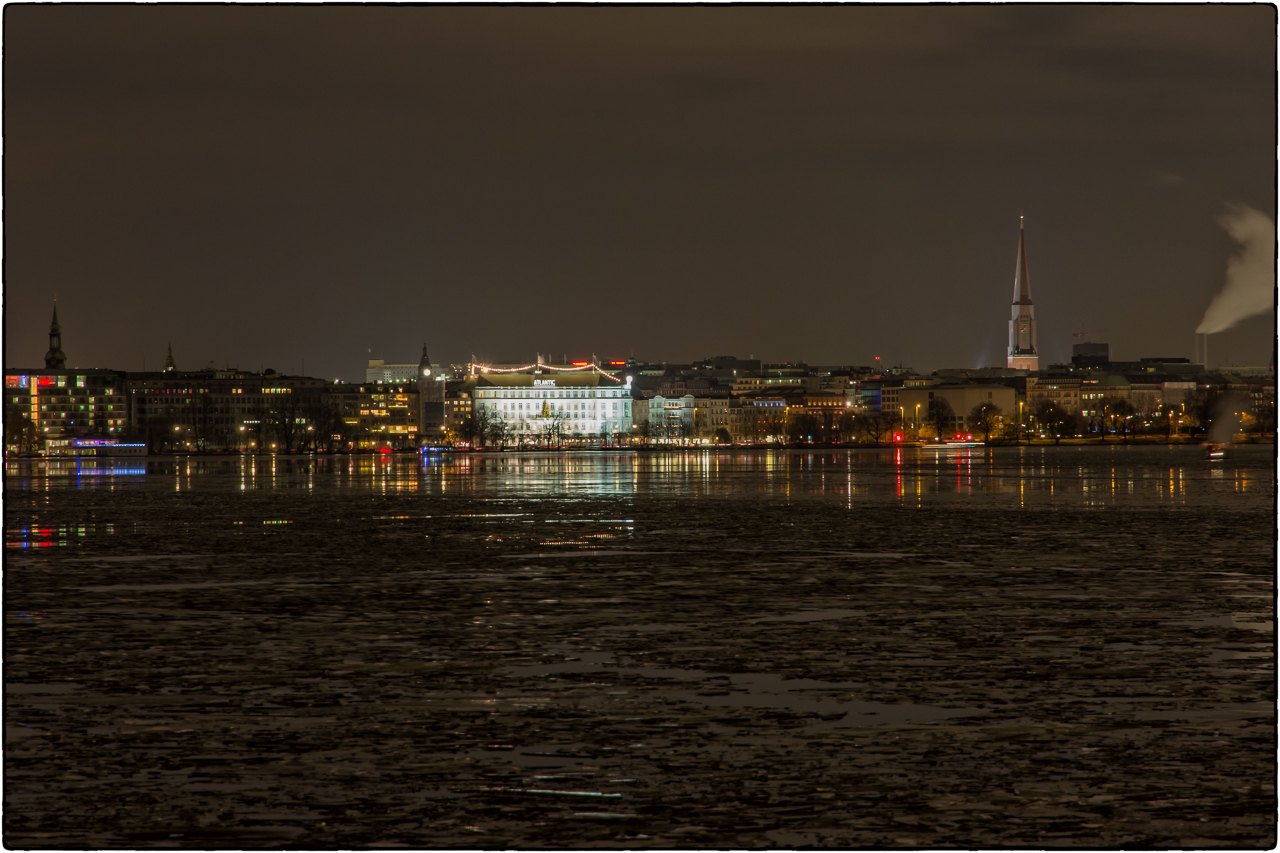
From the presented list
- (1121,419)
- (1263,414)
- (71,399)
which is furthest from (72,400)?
(1263,414)

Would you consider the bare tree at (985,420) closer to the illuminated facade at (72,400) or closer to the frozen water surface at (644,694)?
the illuminated facade at (72,400)

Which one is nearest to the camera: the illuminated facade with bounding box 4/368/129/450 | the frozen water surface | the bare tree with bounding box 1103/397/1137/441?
the frozen water surface

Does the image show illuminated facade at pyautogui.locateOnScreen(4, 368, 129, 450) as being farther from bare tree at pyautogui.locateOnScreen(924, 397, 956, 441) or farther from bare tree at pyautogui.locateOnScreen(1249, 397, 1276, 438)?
bare tree at pyautogui.locateOnScreen(1249, 397, 1276, 438)

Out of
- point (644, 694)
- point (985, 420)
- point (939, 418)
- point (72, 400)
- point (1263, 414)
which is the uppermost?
point (72, 400)

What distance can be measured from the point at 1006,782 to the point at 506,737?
Result: 10.1 feet

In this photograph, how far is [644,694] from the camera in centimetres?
1112

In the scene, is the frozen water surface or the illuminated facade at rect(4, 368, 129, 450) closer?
the frozen water surface

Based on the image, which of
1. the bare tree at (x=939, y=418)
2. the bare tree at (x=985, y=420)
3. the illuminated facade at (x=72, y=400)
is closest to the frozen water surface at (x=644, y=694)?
the bare tree at (x=985, y=420)

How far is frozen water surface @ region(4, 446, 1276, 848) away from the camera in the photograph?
7.88 meters

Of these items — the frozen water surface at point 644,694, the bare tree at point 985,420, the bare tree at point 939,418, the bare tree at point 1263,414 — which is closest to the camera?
the frozen water surface at point 644,694

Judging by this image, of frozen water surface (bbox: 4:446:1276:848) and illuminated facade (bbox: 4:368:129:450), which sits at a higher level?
illuminated facade (bbox: 4:368:129:450)

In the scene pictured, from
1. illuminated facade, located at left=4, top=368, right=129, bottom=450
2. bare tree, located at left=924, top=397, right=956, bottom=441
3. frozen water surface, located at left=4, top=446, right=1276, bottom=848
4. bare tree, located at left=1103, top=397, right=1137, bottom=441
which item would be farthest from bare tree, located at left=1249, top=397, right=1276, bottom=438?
illuminated facade, located at left=4, top=368, right=129, bottom=450

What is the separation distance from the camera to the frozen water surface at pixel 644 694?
7.88 metres

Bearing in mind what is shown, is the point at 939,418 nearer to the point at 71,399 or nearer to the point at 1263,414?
the point at 1263,414
